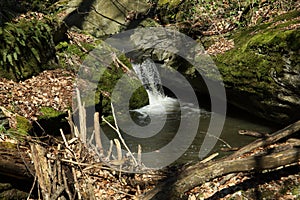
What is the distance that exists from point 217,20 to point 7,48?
9023 mm

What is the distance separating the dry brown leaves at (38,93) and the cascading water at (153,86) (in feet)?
12.1

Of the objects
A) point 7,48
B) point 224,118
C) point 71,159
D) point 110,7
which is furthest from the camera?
point 110,7

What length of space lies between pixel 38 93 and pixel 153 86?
5.80 metres

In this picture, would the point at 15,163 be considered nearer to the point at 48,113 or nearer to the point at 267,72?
the point at 48,113

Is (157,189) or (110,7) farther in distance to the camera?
(110,7)

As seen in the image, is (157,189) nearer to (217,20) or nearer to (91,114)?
(91,114)

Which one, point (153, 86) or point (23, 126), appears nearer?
point (23, 126)

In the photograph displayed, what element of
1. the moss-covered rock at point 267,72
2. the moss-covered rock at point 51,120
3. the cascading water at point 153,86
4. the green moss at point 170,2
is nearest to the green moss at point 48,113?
the moss-covered rock at point 51,120

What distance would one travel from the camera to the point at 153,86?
12.8m

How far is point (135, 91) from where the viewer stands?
1109 cm

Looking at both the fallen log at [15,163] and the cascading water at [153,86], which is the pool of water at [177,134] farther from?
the fallen log at [15,163]

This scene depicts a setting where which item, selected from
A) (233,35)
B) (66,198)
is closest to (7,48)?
(66,198)

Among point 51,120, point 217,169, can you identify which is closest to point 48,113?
point 51,120

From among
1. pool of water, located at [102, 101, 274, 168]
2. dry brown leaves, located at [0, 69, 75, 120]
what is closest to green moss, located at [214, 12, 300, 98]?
pool of water, located at [102, 101, 274, 168]
